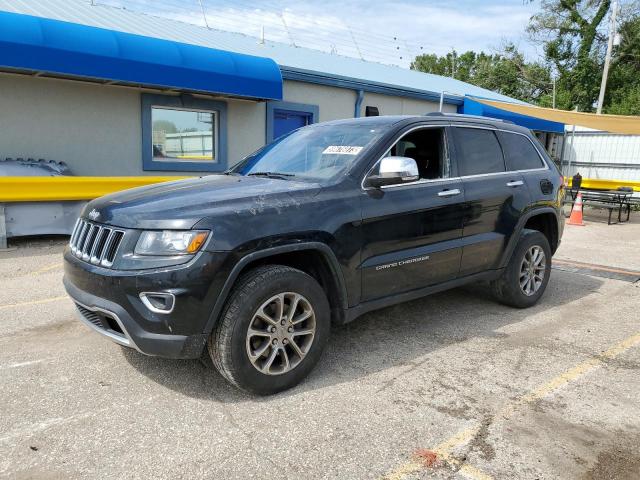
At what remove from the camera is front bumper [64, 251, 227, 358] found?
9.43 feet

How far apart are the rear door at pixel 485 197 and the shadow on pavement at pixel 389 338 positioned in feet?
1.88

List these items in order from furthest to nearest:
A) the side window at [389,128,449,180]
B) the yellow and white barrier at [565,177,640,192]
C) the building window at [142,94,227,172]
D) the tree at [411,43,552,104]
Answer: the tree at [411,43,552,104]
the yellow and white barrier at [565,177,640,192]
the building window at [142,94,227,172]
the side window at [389,128,449,180]

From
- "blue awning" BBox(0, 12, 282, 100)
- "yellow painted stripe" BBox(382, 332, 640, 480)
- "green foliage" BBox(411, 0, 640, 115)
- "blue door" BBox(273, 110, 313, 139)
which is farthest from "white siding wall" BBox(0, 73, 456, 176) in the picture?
"green foliage" BBox(411, 0, 640, 115)

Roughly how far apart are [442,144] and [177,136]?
8.17 m

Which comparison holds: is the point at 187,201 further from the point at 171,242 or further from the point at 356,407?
the point at 356,407

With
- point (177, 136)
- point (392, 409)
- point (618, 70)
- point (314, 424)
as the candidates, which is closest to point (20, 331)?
point (314, 424)

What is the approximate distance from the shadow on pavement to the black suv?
348 millimetres

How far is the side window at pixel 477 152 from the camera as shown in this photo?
14.8ft

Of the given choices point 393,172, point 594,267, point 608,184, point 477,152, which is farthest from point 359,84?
point 393,172

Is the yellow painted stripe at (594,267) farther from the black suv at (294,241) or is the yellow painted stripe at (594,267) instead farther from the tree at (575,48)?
the tree at (575,48)

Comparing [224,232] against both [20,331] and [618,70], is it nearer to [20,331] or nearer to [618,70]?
[20,331]

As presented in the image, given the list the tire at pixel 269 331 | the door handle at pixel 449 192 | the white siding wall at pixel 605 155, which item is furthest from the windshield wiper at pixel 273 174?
the white siding wall at pixel 605 155

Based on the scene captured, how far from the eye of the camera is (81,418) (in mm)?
2990

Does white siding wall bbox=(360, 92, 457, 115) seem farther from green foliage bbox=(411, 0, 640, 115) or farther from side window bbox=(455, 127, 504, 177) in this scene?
green foliage bbox=(411, 0, 640, 115)
